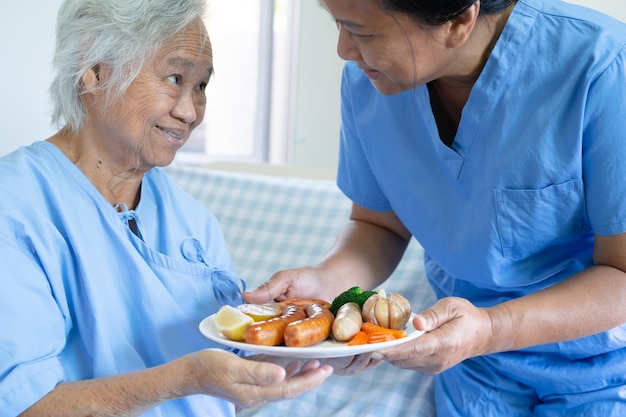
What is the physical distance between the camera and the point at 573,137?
55.5 inches

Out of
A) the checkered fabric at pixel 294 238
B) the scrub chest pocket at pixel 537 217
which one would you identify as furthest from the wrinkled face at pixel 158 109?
the checkered fabric at pixel 294 238

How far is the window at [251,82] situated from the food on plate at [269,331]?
129 inches

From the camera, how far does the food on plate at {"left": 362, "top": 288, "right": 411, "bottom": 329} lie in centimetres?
135

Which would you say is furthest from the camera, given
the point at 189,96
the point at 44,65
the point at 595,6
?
the point at 595,6

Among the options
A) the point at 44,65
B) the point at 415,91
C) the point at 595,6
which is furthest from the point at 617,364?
the point at 595,6

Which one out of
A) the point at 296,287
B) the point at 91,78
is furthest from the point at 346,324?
the point at 91,78

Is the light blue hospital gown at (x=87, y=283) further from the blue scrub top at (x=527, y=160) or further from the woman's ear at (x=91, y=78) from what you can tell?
the blue scrub top at (x=527, y=160)

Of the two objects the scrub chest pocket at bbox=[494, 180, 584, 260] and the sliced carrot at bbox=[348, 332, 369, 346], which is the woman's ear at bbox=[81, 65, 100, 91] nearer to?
the sliced carrot at bbox=[348, 332, 369, 346]

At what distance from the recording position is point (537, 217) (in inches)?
58.6

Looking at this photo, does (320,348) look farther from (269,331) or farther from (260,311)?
(260,311)

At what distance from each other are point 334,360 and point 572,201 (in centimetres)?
54

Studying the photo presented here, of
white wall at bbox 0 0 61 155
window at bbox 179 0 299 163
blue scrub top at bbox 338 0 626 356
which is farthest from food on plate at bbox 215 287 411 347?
window at bbox 179 0 299 163

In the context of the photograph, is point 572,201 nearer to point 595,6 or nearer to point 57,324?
point 57,324

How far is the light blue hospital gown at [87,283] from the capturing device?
1242mm
